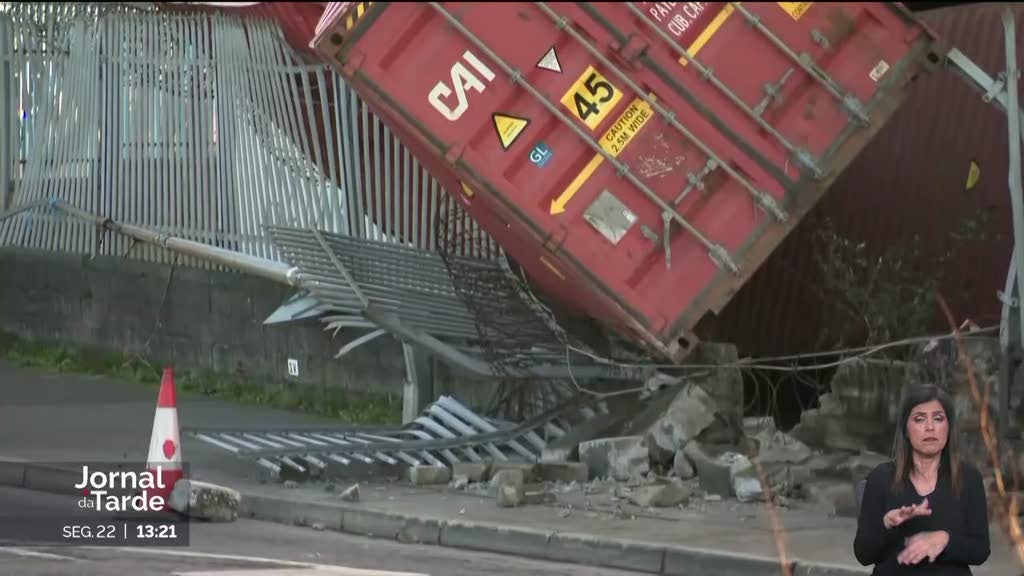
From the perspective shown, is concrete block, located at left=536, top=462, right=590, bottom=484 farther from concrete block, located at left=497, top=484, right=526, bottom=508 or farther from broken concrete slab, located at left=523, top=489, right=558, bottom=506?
concrete block, located at left=497, top=484, right=526, bottom=508

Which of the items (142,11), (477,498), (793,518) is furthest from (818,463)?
(142,11)

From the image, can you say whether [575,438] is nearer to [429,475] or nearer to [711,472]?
[429,475]

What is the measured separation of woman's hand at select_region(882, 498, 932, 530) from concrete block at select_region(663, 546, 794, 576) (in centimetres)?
417

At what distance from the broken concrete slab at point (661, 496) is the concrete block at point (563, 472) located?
2.71 ft

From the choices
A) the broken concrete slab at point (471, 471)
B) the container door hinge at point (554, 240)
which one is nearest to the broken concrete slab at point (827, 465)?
the broken concrete slab at point (471, 471)

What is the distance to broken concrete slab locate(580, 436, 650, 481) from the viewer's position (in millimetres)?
12672

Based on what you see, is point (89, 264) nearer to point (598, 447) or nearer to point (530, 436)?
point (530, 436)

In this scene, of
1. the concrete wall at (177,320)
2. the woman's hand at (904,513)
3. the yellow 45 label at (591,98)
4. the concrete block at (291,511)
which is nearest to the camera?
the woman's hand at (904,513)

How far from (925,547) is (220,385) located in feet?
43.6

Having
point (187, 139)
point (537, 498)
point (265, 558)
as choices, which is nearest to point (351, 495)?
point (537, 498)

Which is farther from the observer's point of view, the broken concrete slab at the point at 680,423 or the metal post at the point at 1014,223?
the broken concrete slab at the point at 680,423
